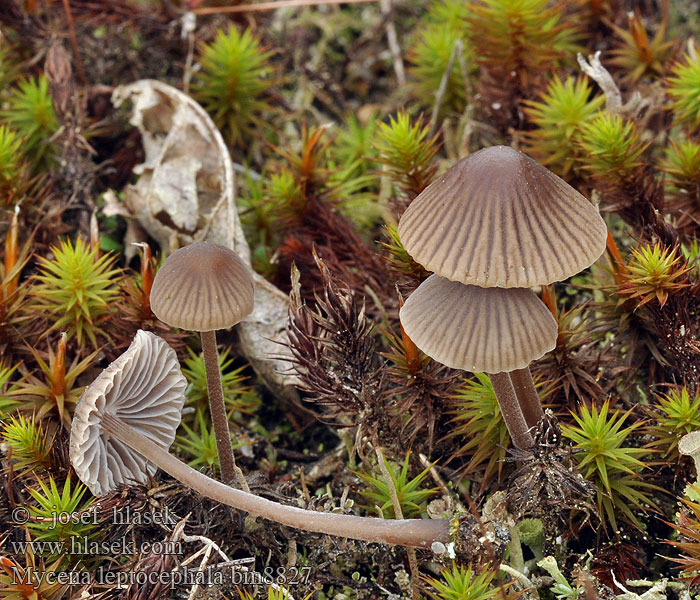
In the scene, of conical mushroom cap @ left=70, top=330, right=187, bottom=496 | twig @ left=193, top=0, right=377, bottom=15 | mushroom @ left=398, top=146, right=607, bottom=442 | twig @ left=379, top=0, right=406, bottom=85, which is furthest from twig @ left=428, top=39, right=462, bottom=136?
conical mushroom cap @ left=70, top=330, right=187, bottom=496

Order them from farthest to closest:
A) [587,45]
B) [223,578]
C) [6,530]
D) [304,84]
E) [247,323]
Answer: [304,84] → [587,45] → [247,323] → [6,530] → [223,578]

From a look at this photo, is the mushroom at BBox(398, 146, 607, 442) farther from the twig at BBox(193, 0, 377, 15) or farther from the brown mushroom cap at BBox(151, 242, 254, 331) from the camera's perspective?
the twig at BBox(193, 0, 377, 15)

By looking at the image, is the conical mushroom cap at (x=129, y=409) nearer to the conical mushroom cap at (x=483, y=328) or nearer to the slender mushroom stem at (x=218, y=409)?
the slender mushroom stem at (x=218, y=409)

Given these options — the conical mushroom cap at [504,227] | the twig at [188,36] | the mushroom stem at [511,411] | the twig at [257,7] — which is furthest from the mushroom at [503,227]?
the twig at [257,7]

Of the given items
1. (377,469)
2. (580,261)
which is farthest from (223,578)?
(580,261)

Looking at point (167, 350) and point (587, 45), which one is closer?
point (167, 350)

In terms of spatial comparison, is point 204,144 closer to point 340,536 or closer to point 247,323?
point 247,323

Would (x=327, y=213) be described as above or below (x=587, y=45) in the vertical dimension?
below
